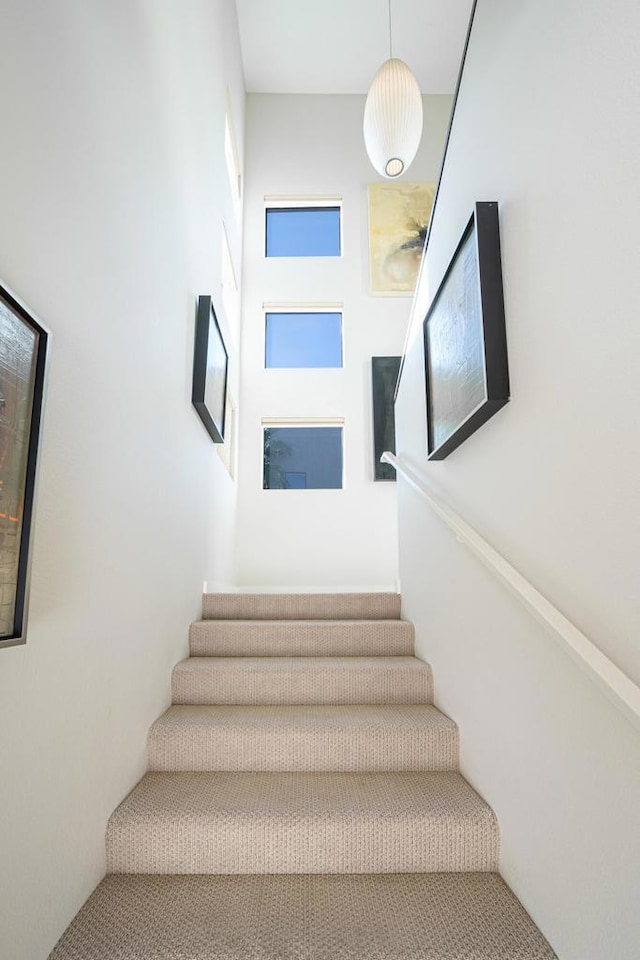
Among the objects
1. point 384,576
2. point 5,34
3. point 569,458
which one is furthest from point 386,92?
point 384,576

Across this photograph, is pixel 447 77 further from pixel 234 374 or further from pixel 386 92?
pixel 234 374

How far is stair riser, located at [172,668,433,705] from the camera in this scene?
2273 mm

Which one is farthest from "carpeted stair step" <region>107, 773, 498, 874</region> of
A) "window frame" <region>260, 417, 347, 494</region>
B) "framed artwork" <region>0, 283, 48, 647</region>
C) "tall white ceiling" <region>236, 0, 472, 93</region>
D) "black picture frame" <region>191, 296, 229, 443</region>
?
"tall white ceiling" <region>236, 0, 472, 93</region>

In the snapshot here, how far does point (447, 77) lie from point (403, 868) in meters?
6.52

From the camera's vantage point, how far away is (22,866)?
1127 millimetres

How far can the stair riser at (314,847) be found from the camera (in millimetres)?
1571

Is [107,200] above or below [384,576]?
above

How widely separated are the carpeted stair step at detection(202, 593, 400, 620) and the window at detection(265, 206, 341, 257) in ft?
12.0

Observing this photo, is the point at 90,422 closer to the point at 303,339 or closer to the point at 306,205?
the point at 303,339

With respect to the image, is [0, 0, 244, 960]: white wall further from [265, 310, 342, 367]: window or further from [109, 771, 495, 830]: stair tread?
[265, 310, 342, 367]: window

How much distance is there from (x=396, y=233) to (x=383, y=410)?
70.3 inches

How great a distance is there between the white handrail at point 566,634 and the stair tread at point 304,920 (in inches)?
28.5

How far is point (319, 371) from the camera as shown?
17.0 ft

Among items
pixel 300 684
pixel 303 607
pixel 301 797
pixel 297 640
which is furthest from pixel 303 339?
pixel 301 797
